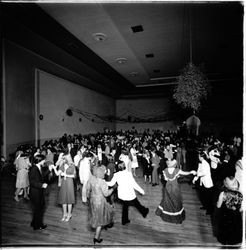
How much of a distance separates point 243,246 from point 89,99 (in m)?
14.6

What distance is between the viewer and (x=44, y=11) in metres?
5.71

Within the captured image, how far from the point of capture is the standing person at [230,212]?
3.11 m

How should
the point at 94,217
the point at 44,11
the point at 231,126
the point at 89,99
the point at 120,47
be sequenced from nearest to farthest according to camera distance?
the point at 94,217
the point at 44,11
the point at 120,47
the point at 89,99
the point at 231,126

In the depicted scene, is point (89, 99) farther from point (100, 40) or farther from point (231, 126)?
point (231, 126)

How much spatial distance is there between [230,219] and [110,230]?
7.75 ft

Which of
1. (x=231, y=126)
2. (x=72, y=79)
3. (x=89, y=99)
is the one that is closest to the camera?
(x=72, y=79)

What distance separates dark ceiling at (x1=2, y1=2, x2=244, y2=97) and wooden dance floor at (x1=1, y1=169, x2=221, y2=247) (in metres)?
3.82

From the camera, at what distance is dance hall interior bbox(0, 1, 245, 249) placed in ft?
12.9

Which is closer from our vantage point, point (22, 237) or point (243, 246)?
point (243, 246)

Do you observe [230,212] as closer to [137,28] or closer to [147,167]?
[147,167]

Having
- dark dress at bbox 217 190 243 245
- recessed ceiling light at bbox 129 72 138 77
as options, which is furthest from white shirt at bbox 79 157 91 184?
recessed ceiling light at bbox 129 72 138 77

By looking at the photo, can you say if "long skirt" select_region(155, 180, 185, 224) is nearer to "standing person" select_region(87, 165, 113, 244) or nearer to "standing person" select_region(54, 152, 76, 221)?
"standing person" select_region(87, 165, 113, 244)

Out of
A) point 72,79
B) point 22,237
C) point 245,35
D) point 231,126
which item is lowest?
point 22,237

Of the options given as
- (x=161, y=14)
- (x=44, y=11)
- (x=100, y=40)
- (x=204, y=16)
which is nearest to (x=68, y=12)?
(x=44, y=11)
